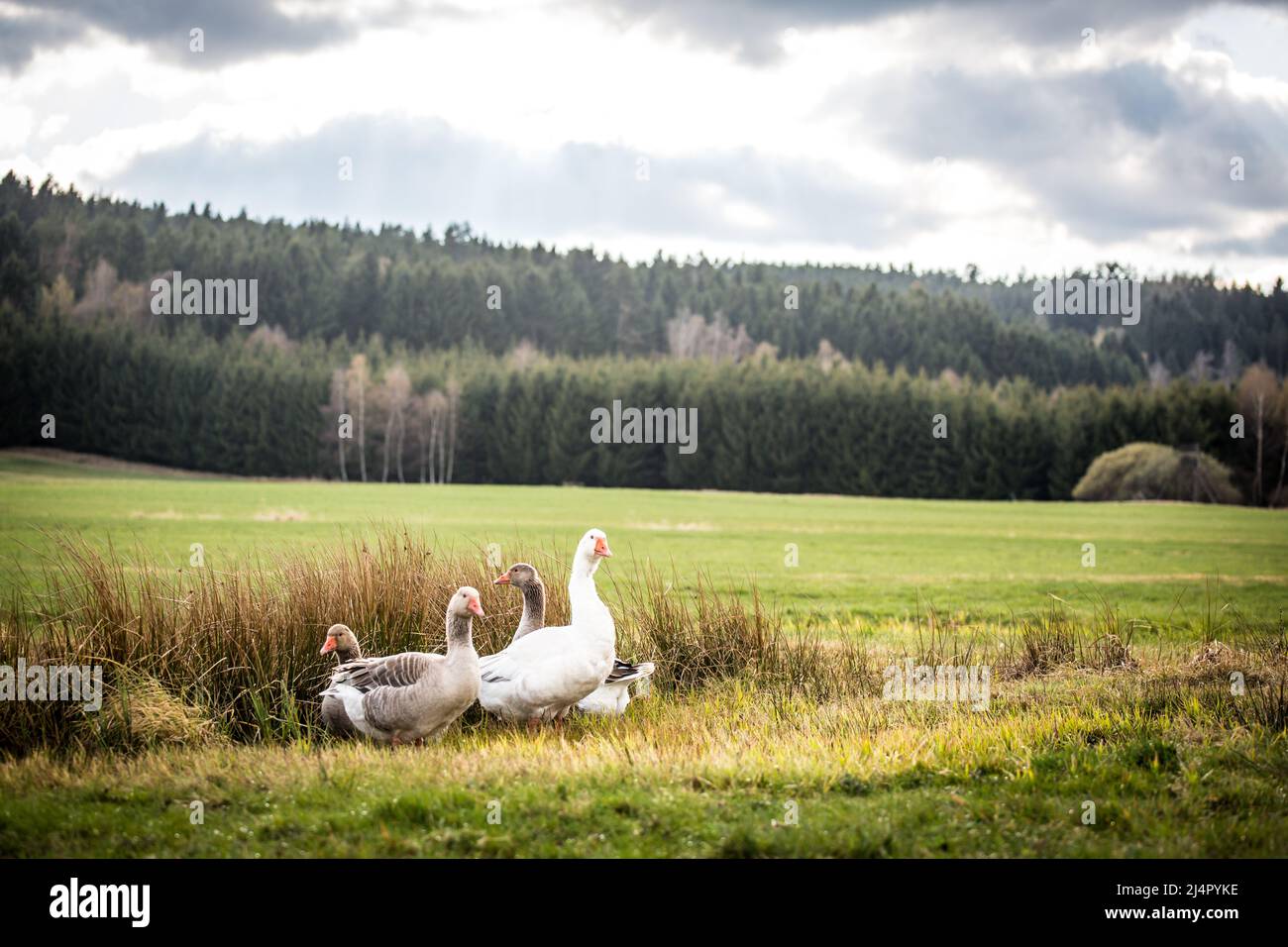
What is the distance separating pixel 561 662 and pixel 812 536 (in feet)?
123

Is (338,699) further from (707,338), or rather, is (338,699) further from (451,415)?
(707,338)

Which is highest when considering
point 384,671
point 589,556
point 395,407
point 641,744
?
point 395,407

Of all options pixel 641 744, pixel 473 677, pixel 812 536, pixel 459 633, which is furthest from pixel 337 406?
pixel 641 744

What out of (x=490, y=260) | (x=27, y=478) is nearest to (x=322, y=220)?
(x=490, y=260)

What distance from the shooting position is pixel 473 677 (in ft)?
31.2

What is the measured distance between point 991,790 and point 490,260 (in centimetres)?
18598

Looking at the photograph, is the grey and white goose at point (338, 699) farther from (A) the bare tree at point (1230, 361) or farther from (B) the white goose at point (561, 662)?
(A) the bare tree at point (1230, 361)

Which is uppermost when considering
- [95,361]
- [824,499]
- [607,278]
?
[607,278]

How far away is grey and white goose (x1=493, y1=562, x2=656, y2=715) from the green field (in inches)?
110

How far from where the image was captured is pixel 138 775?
856 cm

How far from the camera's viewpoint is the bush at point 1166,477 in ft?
278

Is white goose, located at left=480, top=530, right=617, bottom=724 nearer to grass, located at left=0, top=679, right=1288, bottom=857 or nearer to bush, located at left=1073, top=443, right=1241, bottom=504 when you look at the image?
grass, located at left=0, top=679, right=1288, bottom=857

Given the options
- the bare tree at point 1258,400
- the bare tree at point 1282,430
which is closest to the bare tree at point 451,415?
the bare tree at point 1258,400
